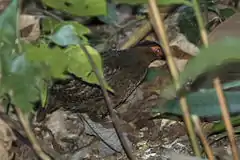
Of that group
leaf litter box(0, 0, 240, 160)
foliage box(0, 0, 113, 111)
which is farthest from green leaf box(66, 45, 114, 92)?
leaf litter box(0, 0, 240, 160)

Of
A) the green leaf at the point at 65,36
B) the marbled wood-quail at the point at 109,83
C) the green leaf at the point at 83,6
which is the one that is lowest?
the marbled wood-quail at the point at 109,83

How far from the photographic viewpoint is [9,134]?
1.32m

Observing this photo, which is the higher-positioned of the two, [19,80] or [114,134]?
[19,80]

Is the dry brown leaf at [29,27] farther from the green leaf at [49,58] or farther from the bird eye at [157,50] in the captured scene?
the green leaf at [49,58]

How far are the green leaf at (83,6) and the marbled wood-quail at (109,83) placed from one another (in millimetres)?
477

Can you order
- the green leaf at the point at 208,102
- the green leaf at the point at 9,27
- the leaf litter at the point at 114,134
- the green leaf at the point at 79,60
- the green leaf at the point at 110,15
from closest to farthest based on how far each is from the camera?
1. the green leaf at the point at 9,27
2. the green leaf at the point at 79,60
3. the green leaf at the point at 208,102
4. the leaf litter at the point at 114,134
5. the green leaf at the point at 110,15

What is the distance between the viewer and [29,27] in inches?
59.6

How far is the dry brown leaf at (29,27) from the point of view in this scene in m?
1.49

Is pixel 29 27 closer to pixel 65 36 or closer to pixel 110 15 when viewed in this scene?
pixel 110 15

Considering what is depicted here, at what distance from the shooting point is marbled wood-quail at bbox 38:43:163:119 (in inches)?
53.1

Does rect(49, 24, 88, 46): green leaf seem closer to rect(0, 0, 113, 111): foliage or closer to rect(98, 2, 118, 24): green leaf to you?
rect(0, 0, 113, 111): foliage

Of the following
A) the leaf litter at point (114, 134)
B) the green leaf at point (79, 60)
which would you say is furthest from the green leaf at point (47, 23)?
the green leaf at point (79, 60)

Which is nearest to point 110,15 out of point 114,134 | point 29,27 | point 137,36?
point 137,36

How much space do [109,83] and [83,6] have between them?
534 millimetres
